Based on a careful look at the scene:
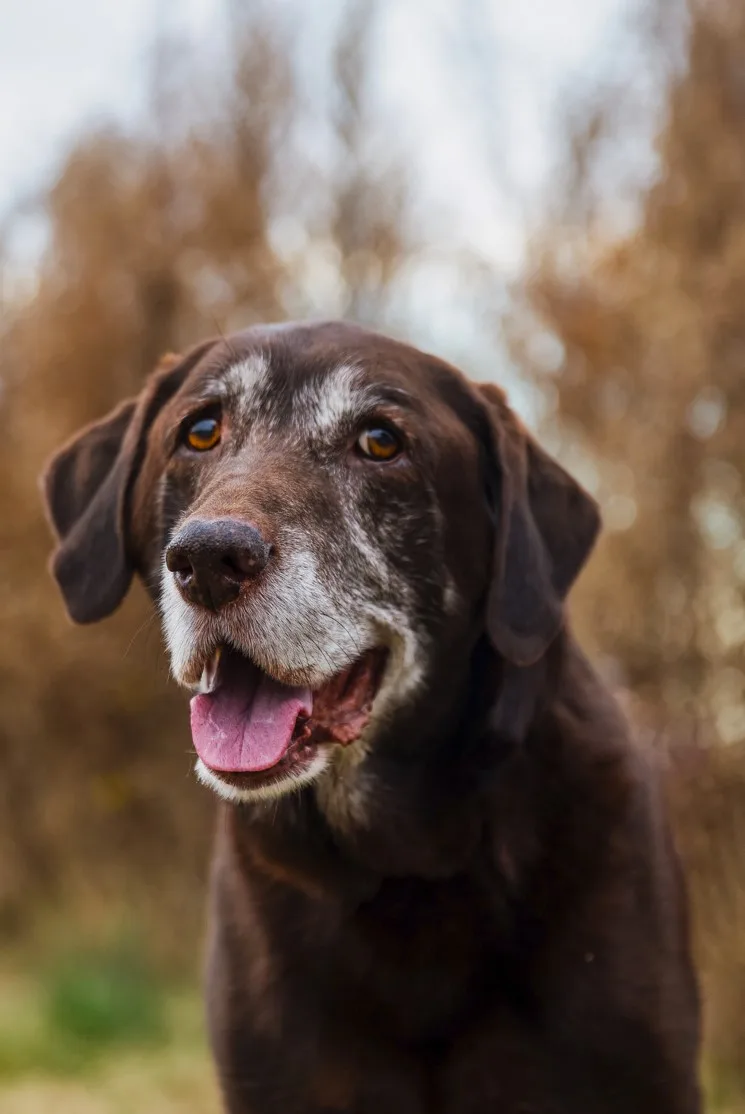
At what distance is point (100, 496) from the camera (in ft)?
11.1

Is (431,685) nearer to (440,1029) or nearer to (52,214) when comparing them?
(440,1029)

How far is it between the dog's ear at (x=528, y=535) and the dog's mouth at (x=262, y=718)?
1.20 feet

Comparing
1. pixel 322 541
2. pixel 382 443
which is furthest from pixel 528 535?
pixel 322 541

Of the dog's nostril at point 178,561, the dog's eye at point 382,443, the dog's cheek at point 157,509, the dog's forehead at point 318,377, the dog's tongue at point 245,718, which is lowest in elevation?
the dog's tongue at point 245,718

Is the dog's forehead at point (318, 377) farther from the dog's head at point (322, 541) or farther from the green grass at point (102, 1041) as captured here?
the green grass at point (102, 1041)

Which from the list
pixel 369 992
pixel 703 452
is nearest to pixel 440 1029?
pixel 369 992

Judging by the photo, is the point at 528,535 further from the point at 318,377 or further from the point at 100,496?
the point at 100,496

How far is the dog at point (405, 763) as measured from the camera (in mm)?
2779

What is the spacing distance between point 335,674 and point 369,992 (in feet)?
2.48

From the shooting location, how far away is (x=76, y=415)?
8.04 m

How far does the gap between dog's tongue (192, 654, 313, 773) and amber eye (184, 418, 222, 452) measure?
23.6 inches

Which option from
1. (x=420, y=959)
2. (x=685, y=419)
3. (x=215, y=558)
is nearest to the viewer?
(x=215, y=558)

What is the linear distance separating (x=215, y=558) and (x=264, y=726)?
436 millimetres

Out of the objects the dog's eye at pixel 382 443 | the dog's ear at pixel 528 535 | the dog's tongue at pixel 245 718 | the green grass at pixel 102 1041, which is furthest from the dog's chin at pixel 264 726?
the green grass at pixel 102 1041
